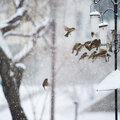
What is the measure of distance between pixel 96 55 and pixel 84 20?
98.8 feet

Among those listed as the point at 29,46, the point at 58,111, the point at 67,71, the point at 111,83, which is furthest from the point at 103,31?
the point at 58,111

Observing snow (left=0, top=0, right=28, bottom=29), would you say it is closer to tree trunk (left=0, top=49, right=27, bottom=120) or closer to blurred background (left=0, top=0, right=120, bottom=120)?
tree trunk (left=0, top=49, right=27, bottom=120)

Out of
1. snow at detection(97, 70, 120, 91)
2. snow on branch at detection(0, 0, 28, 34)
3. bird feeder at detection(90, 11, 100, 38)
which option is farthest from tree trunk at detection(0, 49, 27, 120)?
snow at detection(97, 70, 120, 91)

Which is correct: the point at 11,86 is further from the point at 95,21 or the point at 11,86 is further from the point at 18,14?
the point at 95,21

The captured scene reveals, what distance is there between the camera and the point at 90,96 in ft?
105

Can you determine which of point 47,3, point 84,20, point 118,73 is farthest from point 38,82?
point 118,73

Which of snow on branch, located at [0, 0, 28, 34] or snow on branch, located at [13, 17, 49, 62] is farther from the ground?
snow on branch, located at [0, 0, 28, 34]

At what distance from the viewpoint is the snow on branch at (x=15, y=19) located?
1116 cm

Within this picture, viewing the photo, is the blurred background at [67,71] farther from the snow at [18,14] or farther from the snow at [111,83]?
the snow at [111,83]

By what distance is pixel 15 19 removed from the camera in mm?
11375

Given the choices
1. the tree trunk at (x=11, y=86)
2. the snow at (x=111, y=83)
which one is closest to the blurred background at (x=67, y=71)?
the tree trunk at (x=11, y=86)

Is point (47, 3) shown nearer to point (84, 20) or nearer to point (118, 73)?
point (118, 73)

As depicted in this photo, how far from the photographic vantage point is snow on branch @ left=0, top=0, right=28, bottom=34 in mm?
11160

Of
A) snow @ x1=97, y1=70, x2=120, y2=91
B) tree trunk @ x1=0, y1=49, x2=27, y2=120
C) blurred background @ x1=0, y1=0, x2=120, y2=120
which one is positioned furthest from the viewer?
blurred background @ x1=0, y1=0, x2=120, y2=120
